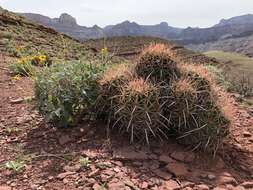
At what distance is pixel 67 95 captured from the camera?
178 inches

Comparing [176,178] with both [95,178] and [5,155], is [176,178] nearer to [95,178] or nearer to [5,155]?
[95,178]

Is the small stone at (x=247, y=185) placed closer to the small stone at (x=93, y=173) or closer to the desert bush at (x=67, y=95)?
the small stone at (x=93, y=173)

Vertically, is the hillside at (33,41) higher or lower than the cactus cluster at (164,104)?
lower

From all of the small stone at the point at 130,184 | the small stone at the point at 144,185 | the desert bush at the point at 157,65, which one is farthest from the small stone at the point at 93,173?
the desert bush at the point at 157,65

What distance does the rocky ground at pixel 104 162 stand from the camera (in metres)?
3.69

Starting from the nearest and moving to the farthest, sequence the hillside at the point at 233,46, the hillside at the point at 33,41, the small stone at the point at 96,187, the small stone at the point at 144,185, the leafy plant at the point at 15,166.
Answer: the small stone at the point at 96,187 < the small stone at the point at 144,185 < the leafy plant at the point at 15,166 < the hillside at the point at 33,41 < the hillside at the point at 233,46

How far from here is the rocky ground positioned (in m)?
3.69

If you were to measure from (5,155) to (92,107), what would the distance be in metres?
0.92

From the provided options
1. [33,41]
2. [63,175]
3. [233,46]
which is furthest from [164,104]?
[233,46]

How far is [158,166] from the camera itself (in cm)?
400

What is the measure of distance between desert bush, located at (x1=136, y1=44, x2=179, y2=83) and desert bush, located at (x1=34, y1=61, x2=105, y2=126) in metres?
0.44

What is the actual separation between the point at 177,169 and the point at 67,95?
1.25 meters

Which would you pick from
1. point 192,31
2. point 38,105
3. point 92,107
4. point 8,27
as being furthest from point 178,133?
point 192,31

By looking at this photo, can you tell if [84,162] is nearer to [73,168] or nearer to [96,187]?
[73,168]
